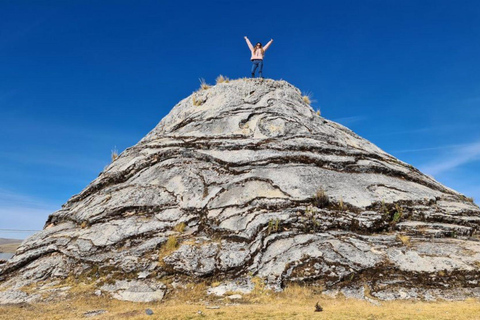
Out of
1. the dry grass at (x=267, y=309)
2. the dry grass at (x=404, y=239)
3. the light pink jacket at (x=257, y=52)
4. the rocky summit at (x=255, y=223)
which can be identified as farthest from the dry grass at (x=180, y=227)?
the light pink jacket at (x=257, y=52)

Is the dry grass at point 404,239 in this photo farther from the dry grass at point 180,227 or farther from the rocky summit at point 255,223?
the dry grass at point 180,227

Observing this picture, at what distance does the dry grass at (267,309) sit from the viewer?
30.1 ft

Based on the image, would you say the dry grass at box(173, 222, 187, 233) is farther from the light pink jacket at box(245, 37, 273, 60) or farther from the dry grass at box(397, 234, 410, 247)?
the light pink jacket at box(245, 37, 273, 60)

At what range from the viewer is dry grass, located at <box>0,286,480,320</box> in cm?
918

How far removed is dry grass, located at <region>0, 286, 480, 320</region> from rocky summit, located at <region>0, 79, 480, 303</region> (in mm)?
564

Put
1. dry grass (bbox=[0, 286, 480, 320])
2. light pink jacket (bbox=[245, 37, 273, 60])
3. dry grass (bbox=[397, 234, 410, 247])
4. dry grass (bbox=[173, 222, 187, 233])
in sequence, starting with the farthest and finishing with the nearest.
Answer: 1. light pink jacket (bbox=[245, 37, 273, 60])
2. dry grass (bbox=[173, 222, 187, 233])
3. dry grass (bbox=[397, 234, 410, 247])
4. dry grass (bbox=[0, 286, 480, 320])

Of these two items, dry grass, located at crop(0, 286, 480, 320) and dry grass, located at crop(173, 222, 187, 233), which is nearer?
dry grass, located at crop(0, 286, 480, 320)

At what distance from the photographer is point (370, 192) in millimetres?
15609

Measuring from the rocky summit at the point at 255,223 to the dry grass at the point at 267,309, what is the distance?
22.2 inches

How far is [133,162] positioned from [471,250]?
54.7 ft

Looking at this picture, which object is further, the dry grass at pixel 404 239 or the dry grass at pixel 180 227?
the dry grass at pixel 180 227

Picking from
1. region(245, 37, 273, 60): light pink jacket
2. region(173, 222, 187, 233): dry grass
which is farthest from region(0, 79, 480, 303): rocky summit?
region(245, 37, 273, 60): light pink jacket

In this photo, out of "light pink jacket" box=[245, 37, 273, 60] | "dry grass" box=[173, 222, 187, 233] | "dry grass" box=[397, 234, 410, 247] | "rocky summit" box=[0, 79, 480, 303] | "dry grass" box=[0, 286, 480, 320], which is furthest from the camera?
"light pink jacket" box=[245, 37, 273, 60]

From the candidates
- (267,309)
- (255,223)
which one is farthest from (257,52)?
(267,309)
